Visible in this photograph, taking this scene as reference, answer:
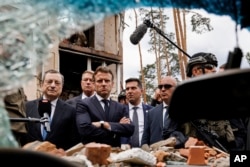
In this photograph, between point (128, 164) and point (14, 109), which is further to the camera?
point (128, 164)

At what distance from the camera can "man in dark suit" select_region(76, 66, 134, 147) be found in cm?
315

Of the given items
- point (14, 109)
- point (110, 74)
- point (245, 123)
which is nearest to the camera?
point (14, 109)

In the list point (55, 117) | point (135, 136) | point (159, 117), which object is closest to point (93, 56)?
point (135, 136)

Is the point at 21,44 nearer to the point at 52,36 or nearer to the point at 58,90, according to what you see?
the point at 52,36

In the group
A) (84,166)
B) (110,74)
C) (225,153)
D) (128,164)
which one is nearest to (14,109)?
Answer: (84,166)

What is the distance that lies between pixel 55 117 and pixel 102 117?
397mm

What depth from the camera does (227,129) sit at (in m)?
3.07

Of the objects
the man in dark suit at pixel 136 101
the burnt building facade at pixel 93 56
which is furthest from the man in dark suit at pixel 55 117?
the burnt building facade at pixel 93 56

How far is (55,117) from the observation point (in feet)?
10.3

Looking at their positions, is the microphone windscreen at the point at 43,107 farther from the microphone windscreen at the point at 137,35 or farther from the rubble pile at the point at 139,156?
the microphone windscreen at the point at 137,35

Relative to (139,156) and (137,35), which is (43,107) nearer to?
(139,156)

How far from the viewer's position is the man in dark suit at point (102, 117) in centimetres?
315

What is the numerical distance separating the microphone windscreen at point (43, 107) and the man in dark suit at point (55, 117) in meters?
0.01

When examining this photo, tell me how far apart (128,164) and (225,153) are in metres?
0.63
